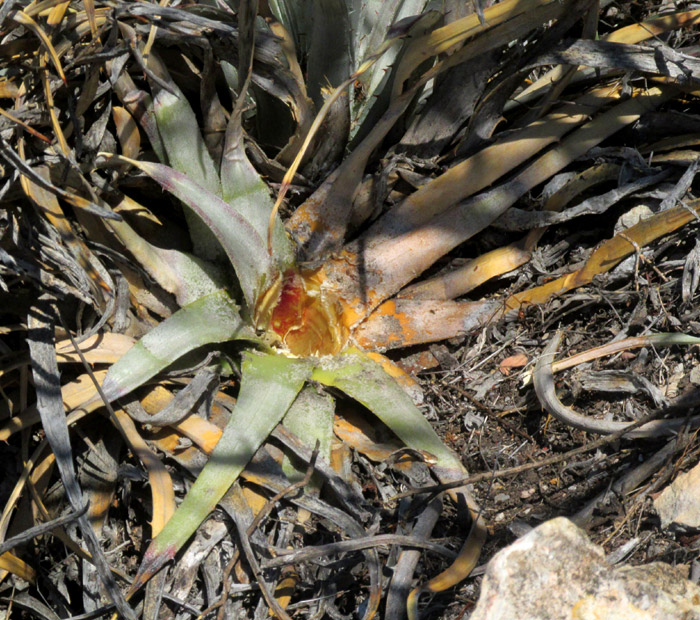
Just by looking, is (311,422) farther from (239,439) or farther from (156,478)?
(156,478)

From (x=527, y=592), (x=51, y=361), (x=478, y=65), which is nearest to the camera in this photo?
(x=527, y=592)

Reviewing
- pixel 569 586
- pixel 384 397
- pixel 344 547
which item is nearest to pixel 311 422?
pixel 384 397

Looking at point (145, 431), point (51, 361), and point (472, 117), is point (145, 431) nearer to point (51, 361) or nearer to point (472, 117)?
point (51, 361)

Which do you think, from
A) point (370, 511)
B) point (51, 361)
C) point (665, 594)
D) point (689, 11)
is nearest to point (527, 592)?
point (665, 594)

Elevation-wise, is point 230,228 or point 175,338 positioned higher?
A: point 230,228

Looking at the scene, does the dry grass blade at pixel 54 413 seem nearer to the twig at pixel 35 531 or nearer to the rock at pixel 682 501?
the twig at pixel 35 531

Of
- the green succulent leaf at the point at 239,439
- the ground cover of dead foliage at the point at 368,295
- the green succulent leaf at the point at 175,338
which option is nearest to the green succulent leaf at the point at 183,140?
the ground cover of dead foliage at the point at 368,295

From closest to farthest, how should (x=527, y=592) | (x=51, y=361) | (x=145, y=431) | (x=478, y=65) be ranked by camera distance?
1. (x=527, y=592)
2. (x=51, y=361)
3. (x=145, y=431)
4. (x=478, y=65)
